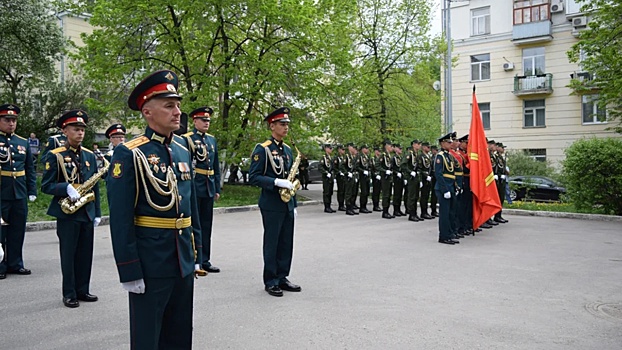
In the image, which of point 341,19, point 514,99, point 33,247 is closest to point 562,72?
point 514,99

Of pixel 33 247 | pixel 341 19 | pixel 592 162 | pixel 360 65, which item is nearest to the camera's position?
pixel 33 247

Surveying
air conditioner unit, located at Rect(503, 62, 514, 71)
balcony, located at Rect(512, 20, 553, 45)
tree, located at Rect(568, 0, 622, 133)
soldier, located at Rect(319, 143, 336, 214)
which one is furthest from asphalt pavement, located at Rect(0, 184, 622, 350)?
air conditioner unit, located at Rect(503, 62, 514, 71)

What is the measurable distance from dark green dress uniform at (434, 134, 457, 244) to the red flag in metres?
0.91

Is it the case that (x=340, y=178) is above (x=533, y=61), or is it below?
below

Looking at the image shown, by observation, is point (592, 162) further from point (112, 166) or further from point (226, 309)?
point (112, 166)

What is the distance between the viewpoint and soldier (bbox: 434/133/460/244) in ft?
34.7

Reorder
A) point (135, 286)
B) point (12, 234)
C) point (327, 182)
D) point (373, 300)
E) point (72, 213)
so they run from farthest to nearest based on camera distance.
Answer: point (327, 182) < point (12, 234) < point (373, 300) < point (72, 213) < point (135, 286)

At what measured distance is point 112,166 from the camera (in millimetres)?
3541

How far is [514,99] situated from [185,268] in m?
31.1

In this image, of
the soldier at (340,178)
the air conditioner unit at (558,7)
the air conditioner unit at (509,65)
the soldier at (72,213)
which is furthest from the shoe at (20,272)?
the air conditioner unit at (558,7)

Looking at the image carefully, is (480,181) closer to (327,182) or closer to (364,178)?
(364,178)

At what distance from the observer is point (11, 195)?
7.42 metres

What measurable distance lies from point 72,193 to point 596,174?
13470 millimetres

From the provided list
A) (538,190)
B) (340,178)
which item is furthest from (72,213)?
(538,190)
